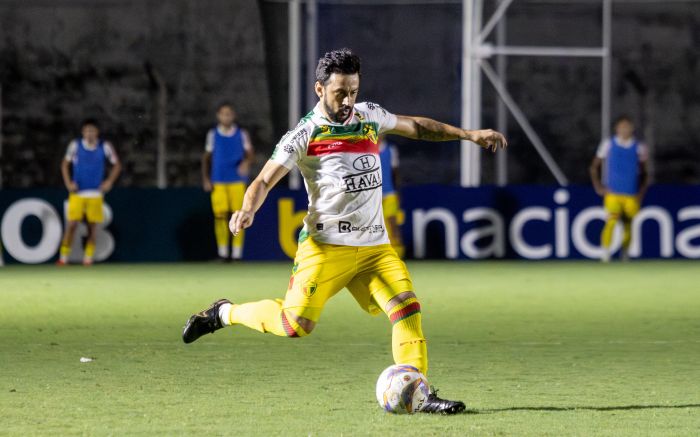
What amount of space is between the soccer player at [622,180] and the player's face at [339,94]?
11.5 metres

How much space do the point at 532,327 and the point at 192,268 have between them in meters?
7.14

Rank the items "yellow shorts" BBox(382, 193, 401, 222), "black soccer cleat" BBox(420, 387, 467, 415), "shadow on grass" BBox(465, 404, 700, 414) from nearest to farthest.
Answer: "black soccer cleat" BBox(420, 387, 467, 415) < "shadow on grass" BBox(465, 404, 700, 414) < "yellow shorts" BBox(382, 193, 401, 222)

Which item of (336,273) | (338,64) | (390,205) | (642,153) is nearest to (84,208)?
(390,205)

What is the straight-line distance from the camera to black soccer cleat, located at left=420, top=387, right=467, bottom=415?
6.46 m

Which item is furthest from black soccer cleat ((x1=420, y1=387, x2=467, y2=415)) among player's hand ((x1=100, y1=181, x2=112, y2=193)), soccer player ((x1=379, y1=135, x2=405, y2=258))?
player's hand ((x1=100, y1=181, x2=112, y2=193))

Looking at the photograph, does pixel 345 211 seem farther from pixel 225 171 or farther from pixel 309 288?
pixel 225 171

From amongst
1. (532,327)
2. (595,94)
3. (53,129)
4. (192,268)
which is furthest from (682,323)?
(53,129)

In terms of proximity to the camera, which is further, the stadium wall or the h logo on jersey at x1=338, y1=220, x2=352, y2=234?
the stadium wall

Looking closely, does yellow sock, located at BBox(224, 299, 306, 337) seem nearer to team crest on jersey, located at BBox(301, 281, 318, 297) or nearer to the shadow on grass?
team crest on jersey, located at BBox(301, 281, 318, 297)

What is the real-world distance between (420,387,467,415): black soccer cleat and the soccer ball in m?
0.02

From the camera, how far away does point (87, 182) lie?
57.4ft

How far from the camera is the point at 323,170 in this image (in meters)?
6.85

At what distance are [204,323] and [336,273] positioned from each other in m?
1.05

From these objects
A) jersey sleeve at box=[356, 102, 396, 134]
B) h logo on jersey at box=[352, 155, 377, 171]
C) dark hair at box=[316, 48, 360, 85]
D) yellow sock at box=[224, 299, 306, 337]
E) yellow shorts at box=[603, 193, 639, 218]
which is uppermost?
dark hair at box=[316, 48, 360, 85]
